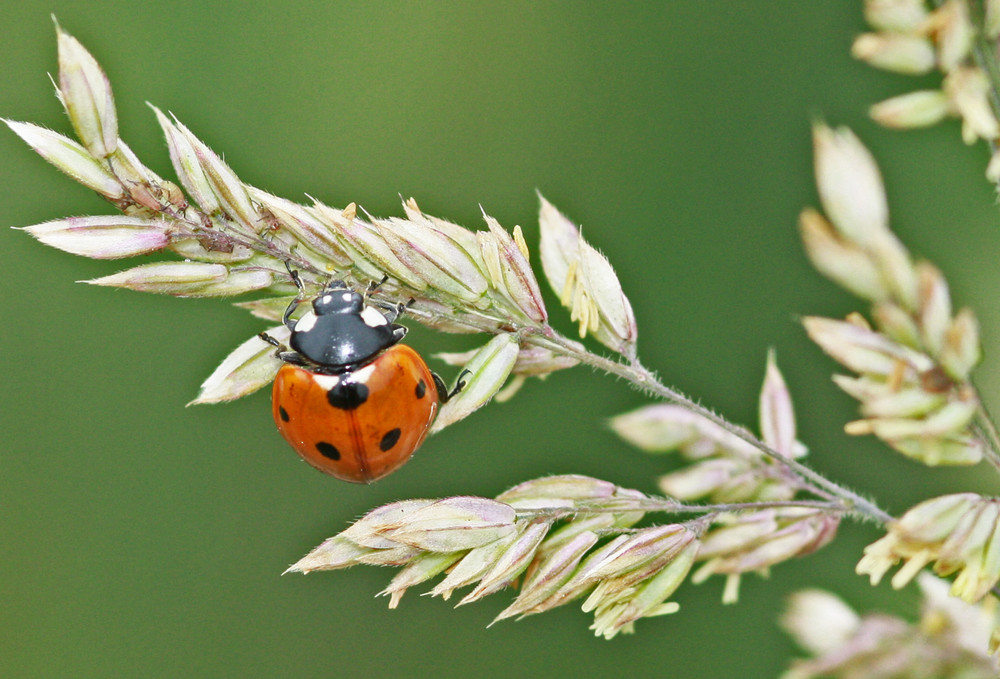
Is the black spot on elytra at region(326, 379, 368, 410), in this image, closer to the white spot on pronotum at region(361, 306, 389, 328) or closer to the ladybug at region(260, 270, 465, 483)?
the ladybug at region(260, 270, 465, 483)

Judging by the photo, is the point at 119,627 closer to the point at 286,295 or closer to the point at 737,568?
the point at 286,295

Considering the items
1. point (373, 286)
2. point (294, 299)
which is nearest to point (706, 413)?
point (373, 286)

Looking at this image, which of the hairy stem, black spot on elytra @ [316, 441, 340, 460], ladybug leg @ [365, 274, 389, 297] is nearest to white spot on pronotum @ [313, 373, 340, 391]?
black spot on elytra @ [316, 441, 340, 460]

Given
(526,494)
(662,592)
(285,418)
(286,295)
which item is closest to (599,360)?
(526,494)

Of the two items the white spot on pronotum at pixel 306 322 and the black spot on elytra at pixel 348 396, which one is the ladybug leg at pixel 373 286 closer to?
the white spot on pronotum at pixel 306 322

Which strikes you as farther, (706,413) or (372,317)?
(372,317)

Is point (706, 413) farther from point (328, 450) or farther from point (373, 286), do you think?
point (328, 450)
